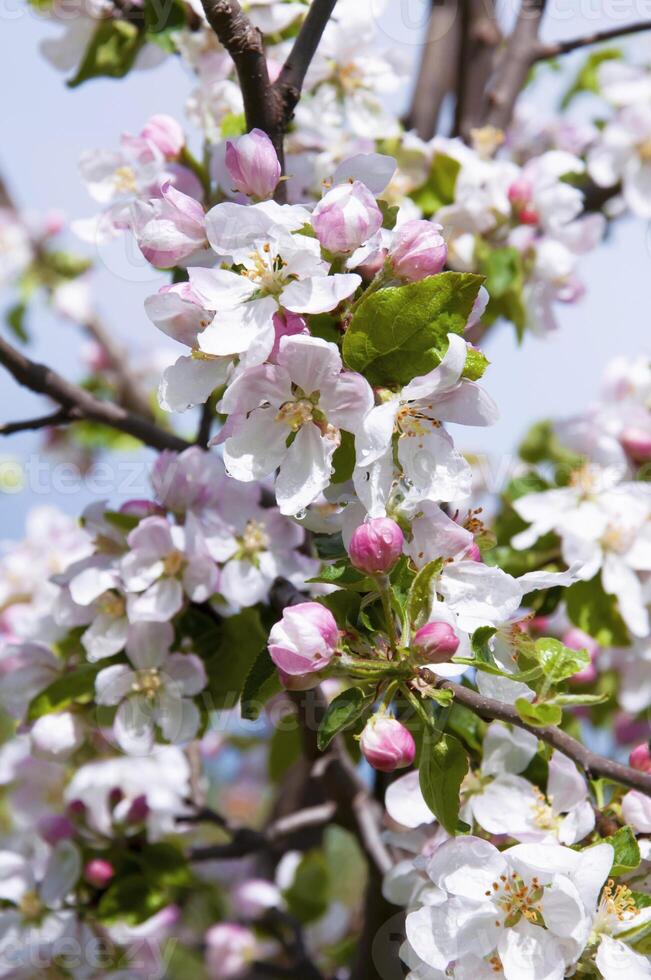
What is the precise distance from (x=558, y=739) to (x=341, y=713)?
0.70 feet

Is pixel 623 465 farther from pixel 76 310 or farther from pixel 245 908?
pixel 76 310

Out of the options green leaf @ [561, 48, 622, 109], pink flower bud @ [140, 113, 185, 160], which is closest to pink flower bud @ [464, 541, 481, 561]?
pink flower bud @ [140, 113, 185, 160]

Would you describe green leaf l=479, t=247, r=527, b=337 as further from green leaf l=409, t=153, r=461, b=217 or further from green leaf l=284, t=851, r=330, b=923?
green leaf l=284, t=851, r=330, b=923

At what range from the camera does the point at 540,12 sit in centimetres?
222

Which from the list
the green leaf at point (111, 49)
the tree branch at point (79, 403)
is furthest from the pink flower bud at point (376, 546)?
the green leaf at point (111, 49)

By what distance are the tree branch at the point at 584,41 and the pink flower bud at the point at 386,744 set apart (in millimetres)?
1569

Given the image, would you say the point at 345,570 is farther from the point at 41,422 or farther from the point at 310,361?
the point at 41,422

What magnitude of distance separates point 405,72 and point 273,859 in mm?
1592

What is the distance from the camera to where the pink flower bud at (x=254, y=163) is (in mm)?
1029

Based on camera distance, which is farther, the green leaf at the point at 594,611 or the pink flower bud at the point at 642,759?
the green leaf at the point at 594,611

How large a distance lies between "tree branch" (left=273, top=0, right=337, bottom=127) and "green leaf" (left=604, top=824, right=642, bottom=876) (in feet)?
2.55

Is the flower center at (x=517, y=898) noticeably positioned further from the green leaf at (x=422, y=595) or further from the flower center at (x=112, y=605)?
the flower center at (x=112, y=605)

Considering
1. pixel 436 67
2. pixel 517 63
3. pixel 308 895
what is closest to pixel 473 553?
pixel 308 895

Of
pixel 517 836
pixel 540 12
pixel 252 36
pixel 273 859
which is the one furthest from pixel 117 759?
pixel 540 12
